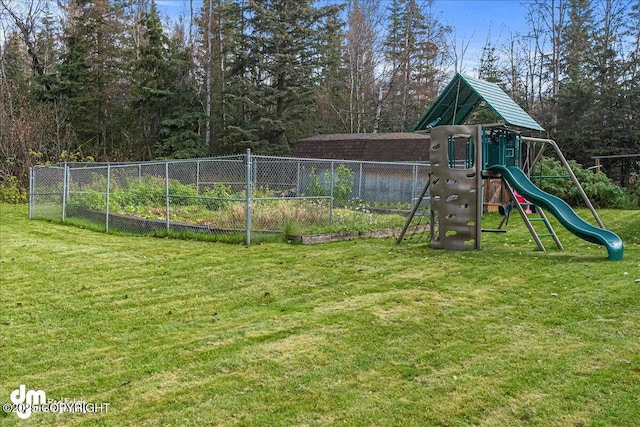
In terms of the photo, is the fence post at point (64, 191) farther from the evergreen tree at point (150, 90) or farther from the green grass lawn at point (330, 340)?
the evergreen tree at point (150, 90)

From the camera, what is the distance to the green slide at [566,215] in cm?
736

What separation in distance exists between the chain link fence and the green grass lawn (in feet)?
8.78

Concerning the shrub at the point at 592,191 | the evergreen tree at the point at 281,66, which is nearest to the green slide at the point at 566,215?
the shrub at the point at 592,191

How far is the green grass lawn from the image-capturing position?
293cm

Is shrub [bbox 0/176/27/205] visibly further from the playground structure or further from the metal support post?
the playground structure

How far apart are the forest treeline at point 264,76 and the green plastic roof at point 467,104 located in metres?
14.1

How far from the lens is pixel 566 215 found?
8375 millimetres

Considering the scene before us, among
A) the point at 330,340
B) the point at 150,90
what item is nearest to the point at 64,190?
the point at 330,340

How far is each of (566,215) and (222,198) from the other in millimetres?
6213

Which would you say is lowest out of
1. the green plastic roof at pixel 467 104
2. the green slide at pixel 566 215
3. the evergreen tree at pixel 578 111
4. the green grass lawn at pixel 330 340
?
the green grass lawn at pixel 330 340

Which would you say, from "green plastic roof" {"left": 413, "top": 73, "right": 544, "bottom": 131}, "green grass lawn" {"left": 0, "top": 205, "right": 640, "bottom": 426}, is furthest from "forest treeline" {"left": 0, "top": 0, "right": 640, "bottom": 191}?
"green grass lawn" {"left": 0, "top": 205, "right": 640, "bottom": 426}

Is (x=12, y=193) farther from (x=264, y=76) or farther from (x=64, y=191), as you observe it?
(x=264, y=76)

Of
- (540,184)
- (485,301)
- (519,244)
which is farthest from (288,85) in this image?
(485,301)

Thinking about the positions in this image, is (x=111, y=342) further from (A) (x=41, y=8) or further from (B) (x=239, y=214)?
(A) (x=41, y=8)
